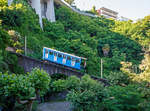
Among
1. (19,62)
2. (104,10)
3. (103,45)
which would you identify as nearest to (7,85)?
(19,62)

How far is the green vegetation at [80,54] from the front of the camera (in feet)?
21.6

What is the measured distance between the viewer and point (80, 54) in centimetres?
2117

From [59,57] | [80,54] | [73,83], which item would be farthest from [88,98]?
[80,54]

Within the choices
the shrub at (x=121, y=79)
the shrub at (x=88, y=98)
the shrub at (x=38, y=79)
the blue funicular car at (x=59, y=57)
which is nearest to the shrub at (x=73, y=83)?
the shrub at (x=88, y=98)

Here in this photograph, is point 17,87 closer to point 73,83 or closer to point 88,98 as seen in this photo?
point 88,98

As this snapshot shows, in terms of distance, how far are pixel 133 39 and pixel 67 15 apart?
44.8 feet

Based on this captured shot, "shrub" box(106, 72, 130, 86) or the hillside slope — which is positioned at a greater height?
the hillside slope

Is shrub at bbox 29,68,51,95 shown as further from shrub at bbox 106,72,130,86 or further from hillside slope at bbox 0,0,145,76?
hillside slope at bbox 0,0,145,76

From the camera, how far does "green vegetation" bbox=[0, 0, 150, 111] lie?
259 inches

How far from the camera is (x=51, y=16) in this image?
3030 cm

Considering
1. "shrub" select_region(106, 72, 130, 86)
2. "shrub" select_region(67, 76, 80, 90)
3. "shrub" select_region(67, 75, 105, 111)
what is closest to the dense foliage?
"shrub" select_region(67, 75, 105, 111)

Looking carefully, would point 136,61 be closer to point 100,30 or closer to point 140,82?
A: point 100,30

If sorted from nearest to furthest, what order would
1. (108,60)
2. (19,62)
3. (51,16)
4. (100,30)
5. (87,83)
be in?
(87,83) → (19,62) → (108,60) → (51,16) → (100,30)

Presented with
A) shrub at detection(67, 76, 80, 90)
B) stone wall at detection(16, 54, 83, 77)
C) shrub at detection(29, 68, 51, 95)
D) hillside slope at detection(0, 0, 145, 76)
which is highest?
hillside slope at detection(0, 0, 145, 76)
